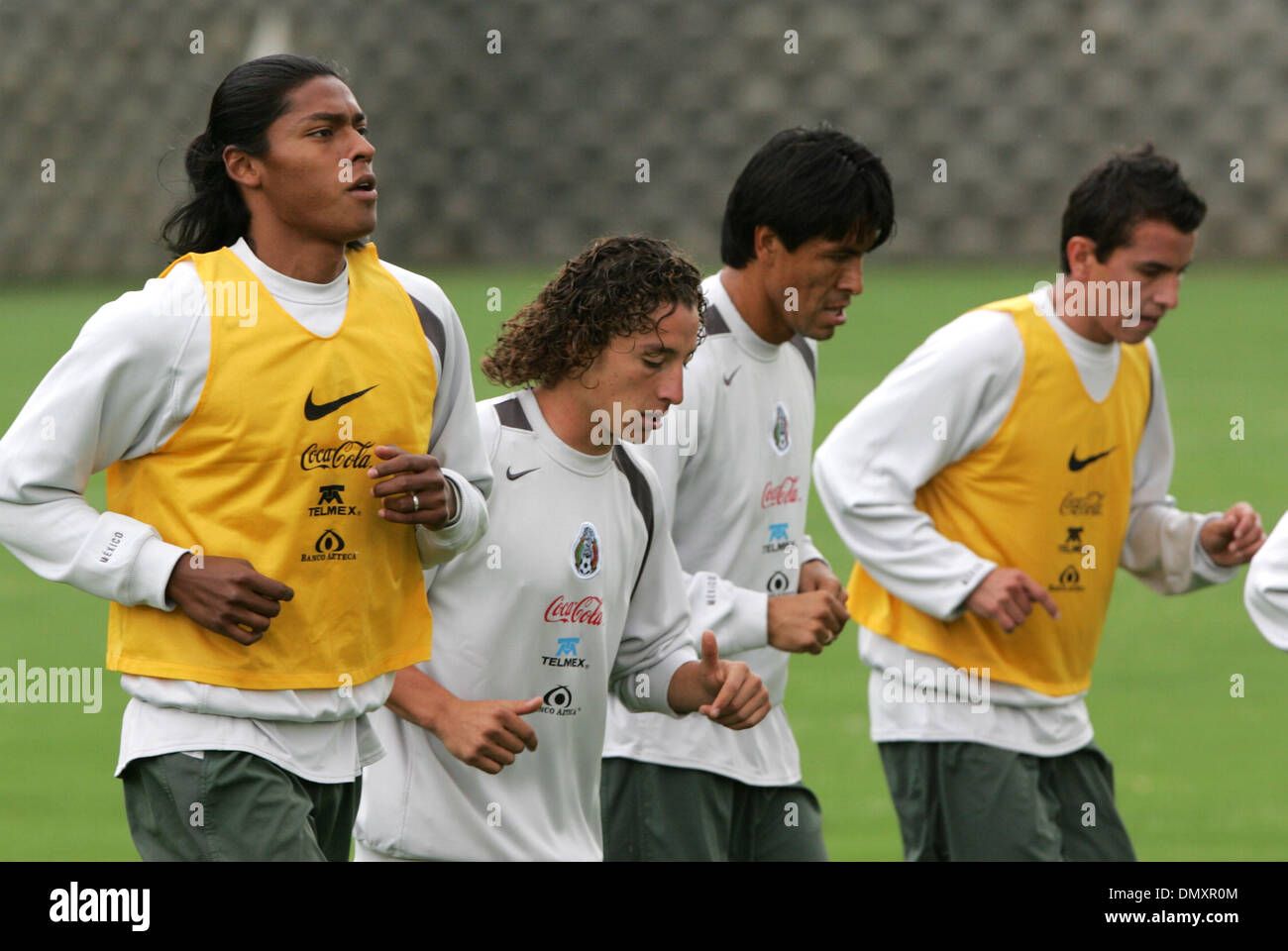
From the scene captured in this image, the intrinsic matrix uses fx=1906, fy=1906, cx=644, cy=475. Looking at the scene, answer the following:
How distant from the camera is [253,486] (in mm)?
3266

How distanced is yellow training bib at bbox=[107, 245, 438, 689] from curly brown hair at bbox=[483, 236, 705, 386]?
0.39m

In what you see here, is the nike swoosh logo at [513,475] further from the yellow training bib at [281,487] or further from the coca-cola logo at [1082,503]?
the coca-cola logo at [1082,503]

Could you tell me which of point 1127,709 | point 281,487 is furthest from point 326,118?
point 1127,709

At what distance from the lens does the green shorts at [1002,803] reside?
14.6 ft

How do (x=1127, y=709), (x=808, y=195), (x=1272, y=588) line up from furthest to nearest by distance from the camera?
1. (x=1127, y=709)
2. (x=808, y=195)
3. (x=1272, y=588)

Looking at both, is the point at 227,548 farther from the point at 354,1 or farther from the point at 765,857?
the point at 354,1

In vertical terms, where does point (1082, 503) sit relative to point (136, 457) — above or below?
below

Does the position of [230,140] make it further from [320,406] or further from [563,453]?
[563,453]

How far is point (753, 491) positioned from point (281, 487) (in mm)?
1417

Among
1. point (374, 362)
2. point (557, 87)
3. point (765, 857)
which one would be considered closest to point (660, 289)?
point (374, 362)

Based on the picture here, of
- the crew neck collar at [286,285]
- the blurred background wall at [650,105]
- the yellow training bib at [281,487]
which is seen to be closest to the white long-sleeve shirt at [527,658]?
the yellow training bib at [281,487]

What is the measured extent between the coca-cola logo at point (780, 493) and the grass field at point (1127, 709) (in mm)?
2218

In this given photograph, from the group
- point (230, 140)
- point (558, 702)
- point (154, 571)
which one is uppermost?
point (230, 140)

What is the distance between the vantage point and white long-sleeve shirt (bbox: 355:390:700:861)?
3613 millimetres
